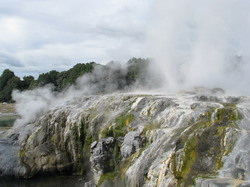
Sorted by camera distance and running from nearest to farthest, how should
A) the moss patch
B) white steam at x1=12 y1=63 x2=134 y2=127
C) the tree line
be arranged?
the moss patch
white steam at x1=12 y1=63 x2=134 y2=127
the tree line

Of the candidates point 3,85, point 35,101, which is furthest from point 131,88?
point 3,85

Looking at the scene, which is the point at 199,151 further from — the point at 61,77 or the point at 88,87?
the point at 61,77

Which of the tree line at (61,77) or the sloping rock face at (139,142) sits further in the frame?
the tree line at (61,77)

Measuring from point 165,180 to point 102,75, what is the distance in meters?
29.9

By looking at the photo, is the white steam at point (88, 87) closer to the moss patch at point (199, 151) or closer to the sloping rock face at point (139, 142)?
the sloping rock face at point (139, 142)

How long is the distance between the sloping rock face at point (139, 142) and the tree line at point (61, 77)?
1603 centimetres

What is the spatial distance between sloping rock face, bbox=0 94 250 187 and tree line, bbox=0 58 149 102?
16028mm

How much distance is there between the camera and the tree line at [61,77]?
4206 centimetres

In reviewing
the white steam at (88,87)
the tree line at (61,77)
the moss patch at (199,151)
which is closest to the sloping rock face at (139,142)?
the moss patch at (199,151)

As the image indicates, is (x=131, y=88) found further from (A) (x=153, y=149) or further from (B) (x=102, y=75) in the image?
(A) (x=153, y=149)

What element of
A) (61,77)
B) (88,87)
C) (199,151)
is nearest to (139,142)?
(199,151)

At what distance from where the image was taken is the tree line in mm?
42062

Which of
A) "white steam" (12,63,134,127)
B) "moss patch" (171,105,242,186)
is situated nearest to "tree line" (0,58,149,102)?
"white steam" (12,63,134,127)

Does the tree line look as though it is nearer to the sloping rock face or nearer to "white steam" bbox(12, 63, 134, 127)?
"white steam" bbox(12, 63, 134, 127)
